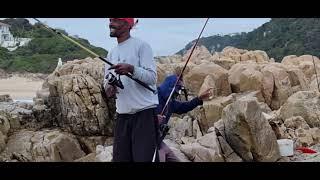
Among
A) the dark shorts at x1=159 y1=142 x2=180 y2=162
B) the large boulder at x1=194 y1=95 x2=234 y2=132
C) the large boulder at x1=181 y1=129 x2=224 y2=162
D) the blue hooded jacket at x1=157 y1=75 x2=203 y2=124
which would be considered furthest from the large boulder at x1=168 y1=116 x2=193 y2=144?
the dark shorts at x1=159 y1=142 x2=180 y2=162

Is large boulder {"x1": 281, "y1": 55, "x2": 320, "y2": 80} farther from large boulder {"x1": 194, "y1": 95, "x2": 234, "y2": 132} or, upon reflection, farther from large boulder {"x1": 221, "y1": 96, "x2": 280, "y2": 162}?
large boulder {"x1": 221, "y1": 96, "x2": 280, "y2": 162}

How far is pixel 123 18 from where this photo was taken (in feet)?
8.48

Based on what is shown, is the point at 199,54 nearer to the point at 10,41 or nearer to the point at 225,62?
the point at 10,41

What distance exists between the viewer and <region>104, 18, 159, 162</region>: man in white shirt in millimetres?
2533

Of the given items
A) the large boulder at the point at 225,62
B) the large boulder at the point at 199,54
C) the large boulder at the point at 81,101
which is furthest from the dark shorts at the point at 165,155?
the large boulder at the point at 225,62

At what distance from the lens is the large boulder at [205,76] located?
10723 mm

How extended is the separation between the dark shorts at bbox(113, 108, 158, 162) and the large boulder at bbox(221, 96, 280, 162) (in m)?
3.59

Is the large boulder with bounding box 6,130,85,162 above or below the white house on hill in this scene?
below

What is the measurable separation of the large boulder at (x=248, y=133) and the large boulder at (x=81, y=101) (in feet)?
9.43

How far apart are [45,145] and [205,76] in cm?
447

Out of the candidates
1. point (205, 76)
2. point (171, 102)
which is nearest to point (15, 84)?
point (171, 102)

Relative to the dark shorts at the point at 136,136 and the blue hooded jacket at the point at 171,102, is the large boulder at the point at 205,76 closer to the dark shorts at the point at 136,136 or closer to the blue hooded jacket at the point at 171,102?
the blue hooded jacket at the point at 171,102
